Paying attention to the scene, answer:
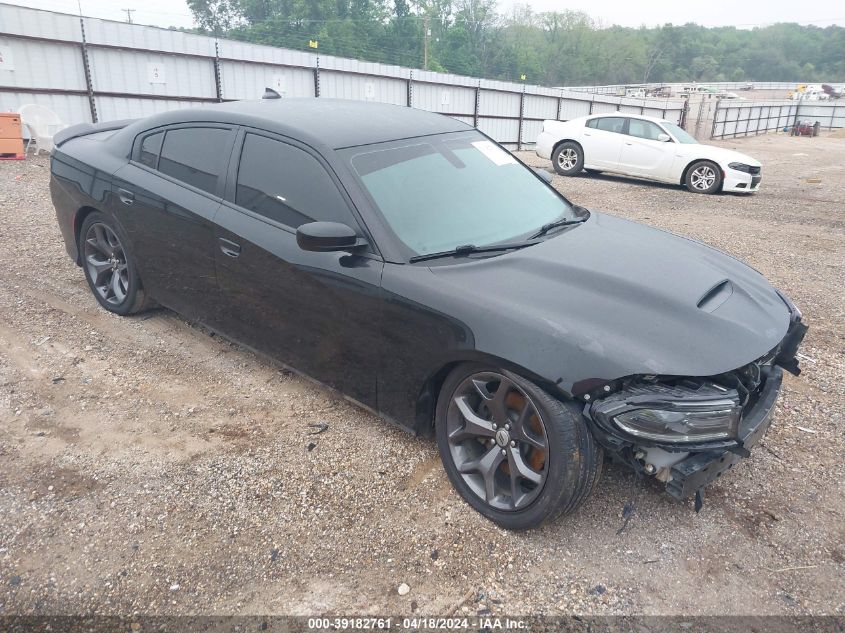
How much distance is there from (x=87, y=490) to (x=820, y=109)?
53548mm

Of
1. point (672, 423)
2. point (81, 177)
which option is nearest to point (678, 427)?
point (672, 423)

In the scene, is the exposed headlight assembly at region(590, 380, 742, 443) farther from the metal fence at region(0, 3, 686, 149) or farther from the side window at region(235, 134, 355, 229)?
the metal fence at region(0, 3, 686, 149)

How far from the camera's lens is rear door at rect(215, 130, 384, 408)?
2992 millimetres

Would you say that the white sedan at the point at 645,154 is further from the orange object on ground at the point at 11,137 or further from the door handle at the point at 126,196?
the door handle at the point at 126,196

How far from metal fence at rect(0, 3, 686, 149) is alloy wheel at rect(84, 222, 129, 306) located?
986cm

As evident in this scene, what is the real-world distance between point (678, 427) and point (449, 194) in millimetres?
1650

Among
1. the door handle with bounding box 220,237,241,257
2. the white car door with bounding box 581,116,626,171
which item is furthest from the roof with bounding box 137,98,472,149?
the white car door with bounding box 581,116,626,171

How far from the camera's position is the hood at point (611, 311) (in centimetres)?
236

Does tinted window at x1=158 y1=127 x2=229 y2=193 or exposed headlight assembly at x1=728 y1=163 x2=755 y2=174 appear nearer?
tinted window at x1=158 y1=127 x2=229 y2=193

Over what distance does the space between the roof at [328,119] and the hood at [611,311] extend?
1.03m

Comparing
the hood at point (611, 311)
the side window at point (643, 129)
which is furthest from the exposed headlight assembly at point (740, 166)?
the hood at point (611, 311)

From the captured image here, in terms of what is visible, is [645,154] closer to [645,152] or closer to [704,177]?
[645,152]

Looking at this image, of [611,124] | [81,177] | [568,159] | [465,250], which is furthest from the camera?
[568,159]

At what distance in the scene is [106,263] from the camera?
458cm
